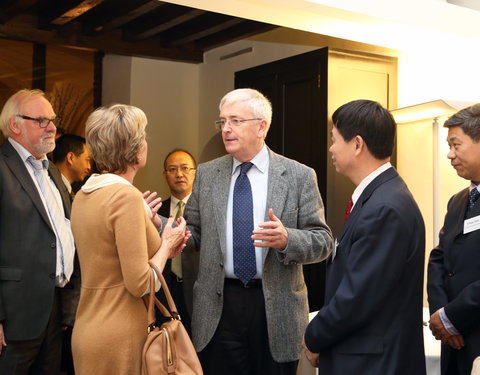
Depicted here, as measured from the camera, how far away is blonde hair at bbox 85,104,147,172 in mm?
2393

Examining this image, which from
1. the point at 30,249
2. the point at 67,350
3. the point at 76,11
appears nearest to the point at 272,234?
the point at 30,249

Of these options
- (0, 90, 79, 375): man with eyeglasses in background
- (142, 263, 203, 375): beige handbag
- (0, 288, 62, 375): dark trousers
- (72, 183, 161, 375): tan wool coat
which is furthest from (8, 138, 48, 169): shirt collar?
(142, 263, 203, 375): beige handbag

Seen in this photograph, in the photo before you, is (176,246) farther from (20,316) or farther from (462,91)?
(462,91)

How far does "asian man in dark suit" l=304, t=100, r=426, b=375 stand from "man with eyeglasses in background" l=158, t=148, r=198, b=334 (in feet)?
6.49

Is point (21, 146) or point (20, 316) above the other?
point (21, 146)

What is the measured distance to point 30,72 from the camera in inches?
279

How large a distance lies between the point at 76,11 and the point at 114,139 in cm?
385

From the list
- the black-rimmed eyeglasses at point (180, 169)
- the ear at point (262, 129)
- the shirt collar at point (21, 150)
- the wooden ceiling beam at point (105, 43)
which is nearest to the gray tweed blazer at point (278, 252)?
the ear at point (262, 129)

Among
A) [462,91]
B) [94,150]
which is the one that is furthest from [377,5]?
[94,150]

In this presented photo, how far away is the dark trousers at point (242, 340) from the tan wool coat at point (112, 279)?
24.2 inches

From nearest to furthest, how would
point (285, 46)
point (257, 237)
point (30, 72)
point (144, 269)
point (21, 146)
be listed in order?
point (144, 269)
point (257, 237)
point (21, 146)
point (285, 46)
point (30, 72)

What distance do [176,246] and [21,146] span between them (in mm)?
1167

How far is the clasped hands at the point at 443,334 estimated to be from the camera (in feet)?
8.71

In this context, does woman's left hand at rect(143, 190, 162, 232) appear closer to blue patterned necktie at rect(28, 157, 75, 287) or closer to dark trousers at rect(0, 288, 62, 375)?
blue patterned necktie at rect(28, 157, 75, 287)
